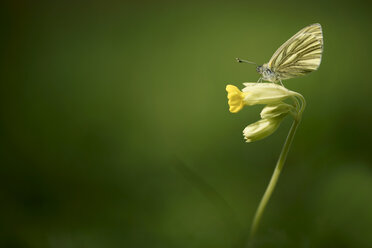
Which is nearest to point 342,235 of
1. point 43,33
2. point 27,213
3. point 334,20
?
point 27,213

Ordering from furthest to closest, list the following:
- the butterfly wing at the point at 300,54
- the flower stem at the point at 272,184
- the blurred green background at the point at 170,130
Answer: the blurred green background at the point at 170,130
the butterfly wing at the point at 300,54
the flower stem at the point at 272,184

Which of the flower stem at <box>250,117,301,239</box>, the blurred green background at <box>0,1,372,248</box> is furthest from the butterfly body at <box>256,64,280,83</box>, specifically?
the blurred green background at <box>0,1,372,248</box>

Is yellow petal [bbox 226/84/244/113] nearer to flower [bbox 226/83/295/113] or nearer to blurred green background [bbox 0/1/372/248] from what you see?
flower [bbox 226/83/295/113]

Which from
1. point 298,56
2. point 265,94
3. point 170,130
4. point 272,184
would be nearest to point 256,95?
point 265,94

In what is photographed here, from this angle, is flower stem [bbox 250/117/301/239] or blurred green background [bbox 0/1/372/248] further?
blurred green background [bbox 0/1/372/248]

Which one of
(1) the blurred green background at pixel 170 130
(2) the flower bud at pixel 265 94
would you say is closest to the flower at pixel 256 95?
(2) the flower bud at pixel 265 94

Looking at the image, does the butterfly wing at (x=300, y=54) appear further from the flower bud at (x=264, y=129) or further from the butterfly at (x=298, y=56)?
the flower bud at (x=264, y=129)
